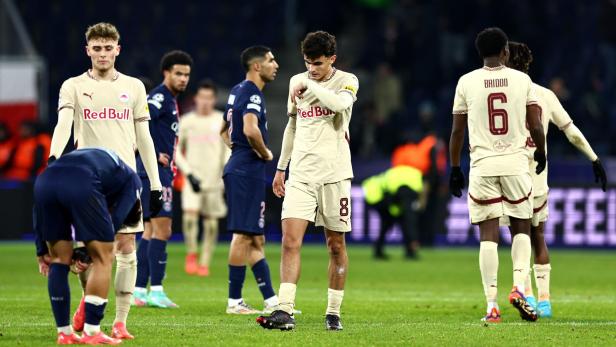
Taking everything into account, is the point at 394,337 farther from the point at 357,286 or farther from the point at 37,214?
the point at 357,286

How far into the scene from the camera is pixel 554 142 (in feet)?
78.6

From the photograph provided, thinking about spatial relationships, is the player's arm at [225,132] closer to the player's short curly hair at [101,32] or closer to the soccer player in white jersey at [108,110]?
the soccer player in white jersey at [108,110]

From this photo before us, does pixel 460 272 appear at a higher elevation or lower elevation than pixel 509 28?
lower

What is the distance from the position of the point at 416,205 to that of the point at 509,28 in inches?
256

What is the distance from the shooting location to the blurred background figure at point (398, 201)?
20.5 metres

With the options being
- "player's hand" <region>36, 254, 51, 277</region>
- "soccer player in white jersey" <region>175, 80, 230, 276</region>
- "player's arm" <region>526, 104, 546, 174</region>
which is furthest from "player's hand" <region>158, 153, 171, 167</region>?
"soccer player in white jersey" <region>175, 80, 230, 276</region>

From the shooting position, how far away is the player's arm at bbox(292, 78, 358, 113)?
368 inches

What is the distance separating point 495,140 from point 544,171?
3.67ft

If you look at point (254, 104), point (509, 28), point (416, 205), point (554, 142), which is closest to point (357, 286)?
point (254, 104)

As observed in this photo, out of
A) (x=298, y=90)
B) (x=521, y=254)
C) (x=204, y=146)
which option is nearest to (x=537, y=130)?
(x=521, y=254)

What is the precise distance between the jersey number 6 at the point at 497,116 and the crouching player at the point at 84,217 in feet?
10.9

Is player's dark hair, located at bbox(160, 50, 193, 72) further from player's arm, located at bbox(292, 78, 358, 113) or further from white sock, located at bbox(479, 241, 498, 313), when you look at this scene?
white sock, located at bbox(479, 241, 498, 313)

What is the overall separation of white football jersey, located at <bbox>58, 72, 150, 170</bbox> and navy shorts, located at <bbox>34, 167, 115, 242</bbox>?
1.56 metres

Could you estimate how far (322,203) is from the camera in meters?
9.64
